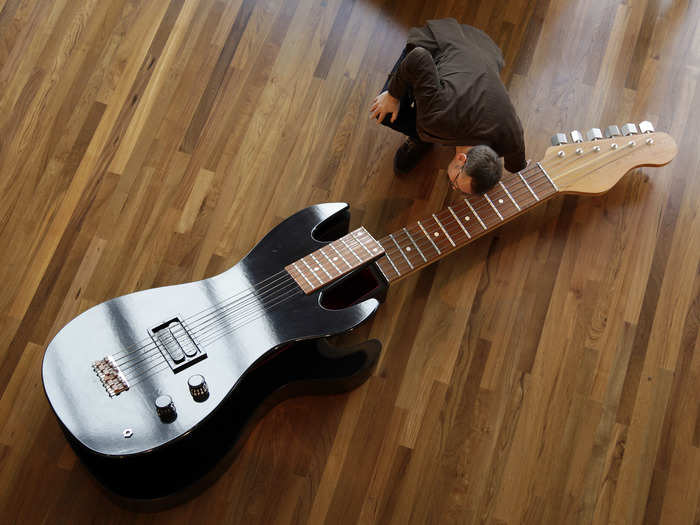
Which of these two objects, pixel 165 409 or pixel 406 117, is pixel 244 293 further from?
pixel 406 117

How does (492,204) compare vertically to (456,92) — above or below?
below

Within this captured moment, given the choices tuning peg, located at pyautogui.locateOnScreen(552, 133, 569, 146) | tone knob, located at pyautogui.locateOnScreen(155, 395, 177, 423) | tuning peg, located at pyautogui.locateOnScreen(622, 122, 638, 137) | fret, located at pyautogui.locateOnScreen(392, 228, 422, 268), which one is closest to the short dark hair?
fret, located at pyautogui.locateOnScreen(392, 228, 422, 268)

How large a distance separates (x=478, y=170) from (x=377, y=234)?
1.91 feet

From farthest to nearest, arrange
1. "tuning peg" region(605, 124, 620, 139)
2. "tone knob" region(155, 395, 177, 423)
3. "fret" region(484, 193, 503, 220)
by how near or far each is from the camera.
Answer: "tuning peg" region(605, 124, 620, 139), "fret" region(484, 193, 503, 220), "tone knob" region(155, 395, 177, 423)

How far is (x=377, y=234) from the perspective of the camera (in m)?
2.65

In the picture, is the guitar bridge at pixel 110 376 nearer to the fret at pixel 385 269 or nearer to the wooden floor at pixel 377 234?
the wooden floor at pixel 377 234

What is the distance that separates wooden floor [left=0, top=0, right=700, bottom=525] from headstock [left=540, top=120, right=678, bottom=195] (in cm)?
20

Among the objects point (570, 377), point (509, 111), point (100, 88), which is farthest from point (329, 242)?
point (100, 88)

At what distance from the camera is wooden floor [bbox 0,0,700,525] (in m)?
2.39

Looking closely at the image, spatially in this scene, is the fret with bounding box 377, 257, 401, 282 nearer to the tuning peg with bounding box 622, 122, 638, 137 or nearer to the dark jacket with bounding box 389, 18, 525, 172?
the dark jacket with bounding box 389, 18, 525, 172

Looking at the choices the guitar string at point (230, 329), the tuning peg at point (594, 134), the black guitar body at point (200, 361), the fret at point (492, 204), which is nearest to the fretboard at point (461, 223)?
the fret at point (492, 204)

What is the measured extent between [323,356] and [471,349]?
0.60 metres

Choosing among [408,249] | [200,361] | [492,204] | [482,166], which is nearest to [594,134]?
[492,204]

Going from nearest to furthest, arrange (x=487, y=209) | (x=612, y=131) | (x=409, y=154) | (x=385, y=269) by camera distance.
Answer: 1. (x=385, y=269)
2. (x=487, y=209)
3. (x=612, y=131)
4. (x=409, y=154)
